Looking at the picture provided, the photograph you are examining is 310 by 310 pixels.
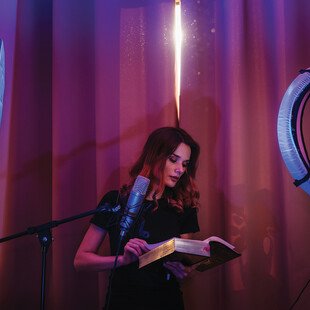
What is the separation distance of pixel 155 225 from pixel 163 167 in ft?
0.83

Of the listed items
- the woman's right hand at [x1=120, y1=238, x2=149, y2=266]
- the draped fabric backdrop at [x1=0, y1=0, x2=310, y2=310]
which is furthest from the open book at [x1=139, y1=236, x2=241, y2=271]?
the draped fabric backdrop at [x1=0, y1=0, x2=310, y2=310]

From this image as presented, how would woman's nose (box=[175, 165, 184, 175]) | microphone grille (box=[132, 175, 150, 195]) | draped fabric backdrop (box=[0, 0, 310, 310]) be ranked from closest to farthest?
microphone grille (box=[132, 175, 150, 195])
woman's nose (box=[175, 165, 184, 175])
draped fabric backdrop (box=[0, 0, 310, 310])

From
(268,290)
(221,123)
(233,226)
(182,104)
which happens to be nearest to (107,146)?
(182,104)

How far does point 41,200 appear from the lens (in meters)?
2.37

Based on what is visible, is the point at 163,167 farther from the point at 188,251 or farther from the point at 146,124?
the point at 188,251

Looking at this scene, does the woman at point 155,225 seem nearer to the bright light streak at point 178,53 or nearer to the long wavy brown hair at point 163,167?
the long wavy brown hair at point 163,167

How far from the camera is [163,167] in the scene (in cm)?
191

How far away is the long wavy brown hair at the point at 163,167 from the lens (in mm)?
1914

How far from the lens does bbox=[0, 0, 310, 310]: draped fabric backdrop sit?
2189mm

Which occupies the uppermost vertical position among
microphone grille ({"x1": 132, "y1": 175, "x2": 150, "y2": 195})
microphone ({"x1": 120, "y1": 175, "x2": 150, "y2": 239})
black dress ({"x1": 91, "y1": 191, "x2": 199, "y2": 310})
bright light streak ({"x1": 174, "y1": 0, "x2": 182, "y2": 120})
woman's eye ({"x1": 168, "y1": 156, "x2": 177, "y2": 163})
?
bright light streak ({"x1": 174, "y1": 0, "x2": 182, "y2": 120})

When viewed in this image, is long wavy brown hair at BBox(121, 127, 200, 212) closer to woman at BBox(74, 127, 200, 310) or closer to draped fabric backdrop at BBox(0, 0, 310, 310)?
woman at BBox(74, 127, 200, 310)

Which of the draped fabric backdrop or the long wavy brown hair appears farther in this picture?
the draped fabric backdrop

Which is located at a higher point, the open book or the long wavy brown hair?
the long wavy brown hair

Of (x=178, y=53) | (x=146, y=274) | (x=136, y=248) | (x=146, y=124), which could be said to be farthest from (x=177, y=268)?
(x=178, y=53)
